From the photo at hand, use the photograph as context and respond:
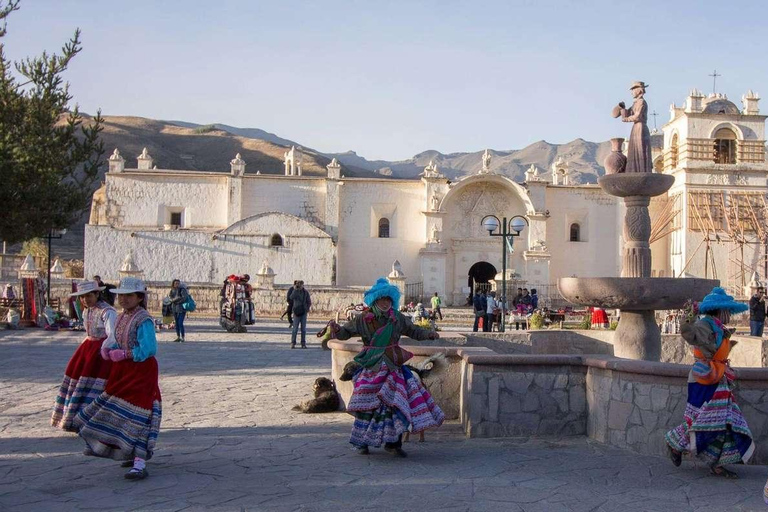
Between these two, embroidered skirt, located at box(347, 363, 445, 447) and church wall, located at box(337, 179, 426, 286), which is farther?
church wall, located at box(337, 179, 426, 286)

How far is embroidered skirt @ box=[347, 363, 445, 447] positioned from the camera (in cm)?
647

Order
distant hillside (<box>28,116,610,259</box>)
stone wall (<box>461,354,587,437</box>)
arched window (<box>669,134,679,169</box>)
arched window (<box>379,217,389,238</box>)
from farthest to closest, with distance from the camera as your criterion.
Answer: distant hillside (<box>28,116,610,259</box>)
arched window (<box>379,217,389,238</box>)
arched window (<box>669,134,679,169</box>)
stone wall (<box>461,354,587,437</box>)

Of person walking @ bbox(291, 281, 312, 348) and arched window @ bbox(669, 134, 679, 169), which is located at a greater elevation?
arched window @ bbox(669, 134, 679, 169)

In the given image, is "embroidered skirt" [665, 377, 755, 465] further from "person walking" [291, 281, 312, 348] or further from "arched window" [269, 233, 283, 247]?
"arched window" [269, 233, 283, 247]

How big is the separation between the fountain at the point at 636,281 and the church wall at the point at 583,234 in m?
29.2

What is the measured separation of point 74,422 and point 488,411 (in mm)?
3674

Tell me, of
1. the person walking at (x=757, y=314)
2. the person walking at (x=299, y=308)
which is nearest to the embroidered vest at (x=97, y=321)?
the person walking at (x=299, y=308)

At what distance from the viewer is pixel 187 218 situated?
37.6m

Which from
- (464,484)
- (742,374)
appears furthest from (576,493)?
(742,374)

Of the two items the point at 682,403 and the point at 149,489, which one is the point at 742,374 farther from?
the point at 149,489

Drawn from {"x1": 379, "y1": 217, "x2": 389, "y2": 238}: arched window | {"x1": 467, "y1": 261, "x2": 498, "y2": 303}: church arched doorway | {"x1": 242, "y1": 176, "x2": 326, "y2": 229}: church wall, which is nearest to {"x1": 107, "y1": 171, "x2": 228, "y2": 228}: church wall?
{"x1": 242, "y1": 176, "x2": 326, "y2": 229}: church wall

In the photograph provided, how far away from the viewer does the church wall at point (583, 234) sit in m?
39.1

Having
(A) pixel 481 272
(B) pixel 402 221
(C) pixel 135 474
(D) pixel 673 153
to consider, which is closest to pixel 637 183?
(C) pixel 135 474

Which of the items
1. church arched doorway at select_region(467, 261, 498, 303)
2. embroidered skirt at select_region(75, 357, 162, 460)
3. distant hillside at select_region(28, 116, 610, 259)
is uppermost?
distant hillside at select_region(28, 116, 610, 259)
